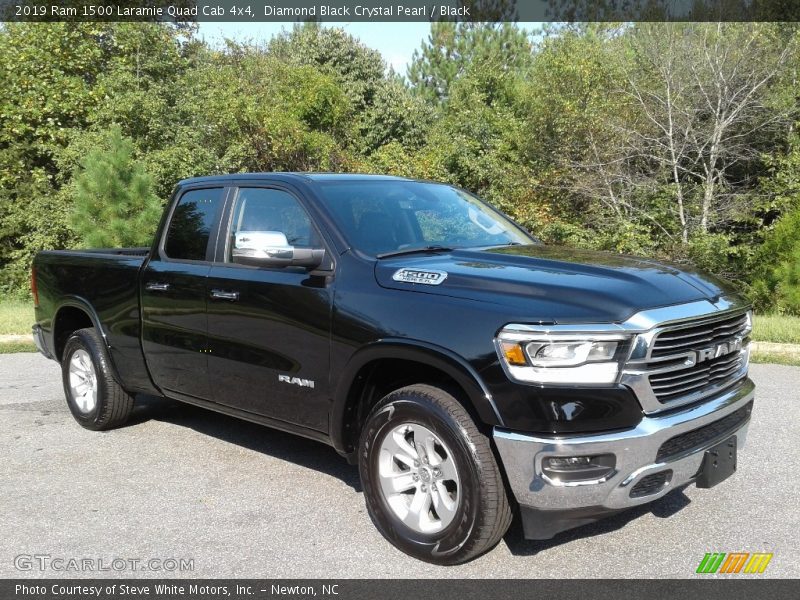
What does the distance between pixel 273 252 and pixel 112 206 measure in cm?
1500

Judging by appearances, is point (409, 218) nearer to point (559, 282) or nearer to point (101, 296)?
point (559, 282)

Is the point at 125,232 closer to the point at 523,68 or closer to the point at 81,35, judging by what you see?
the point at 81,35

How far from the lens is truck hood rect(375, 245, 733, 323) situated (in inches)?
138

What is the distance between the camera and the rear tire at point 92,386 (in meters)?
6.16

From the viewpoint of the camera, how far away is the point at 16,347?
35.1 ft

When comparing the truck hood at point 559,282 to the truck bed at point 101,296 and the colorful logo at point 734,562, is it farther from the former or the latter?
the truck bed at point 101,296

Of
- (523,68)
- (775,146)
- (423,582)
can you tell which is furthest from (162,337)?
(523,68)

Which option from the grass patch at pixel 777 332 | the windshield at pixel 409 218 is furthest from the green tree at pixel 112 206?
the windshield at pixel 409 218

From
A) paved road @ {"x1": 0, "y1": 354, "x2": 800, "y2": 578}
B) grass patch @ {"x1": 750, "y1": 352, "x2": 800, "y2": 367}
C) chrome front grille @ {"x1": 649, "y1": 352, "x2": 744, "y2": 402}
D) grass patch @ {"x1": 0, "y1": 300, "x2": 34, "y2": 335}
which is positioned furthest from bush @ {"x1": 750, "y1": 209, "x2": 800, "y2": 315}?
grass patch @ {"x1": 0, "y1": 300, "x2": 34, "y2": 335}

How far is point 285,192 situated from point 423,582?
2.46 meters

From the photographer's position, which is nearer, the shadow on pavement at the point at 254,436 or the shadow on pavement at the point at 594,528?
the shadow on pavement at the point at 594,528

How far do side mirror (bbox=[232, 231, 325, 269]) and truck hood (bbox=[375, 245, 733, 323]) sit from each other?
16.2 inches

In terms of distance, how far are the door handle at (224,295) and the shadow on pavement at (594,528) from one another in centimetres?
211

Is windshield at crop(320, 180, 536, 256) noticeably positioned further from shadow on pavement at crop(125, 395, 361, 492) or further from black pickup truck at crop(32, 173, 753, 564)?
shadow on pavement at crop(125, 395, 361, 492)
